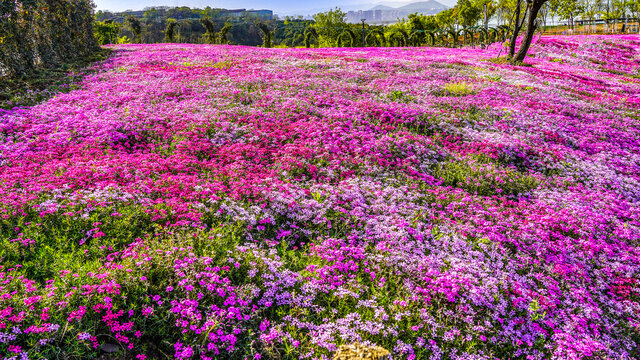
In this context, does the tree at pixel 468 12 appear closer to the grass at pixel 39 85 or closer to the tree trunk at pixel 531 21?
the tree trunk at pixel 531 21

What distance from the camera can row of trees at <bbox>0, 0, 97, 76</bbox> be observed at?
18.4 meters

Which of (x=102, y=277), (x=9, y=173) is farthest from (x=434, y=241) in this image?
(x=9, y=173)

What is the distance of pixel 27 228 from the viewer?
22.0 ft

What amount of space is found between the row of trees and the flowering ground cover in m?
5.64

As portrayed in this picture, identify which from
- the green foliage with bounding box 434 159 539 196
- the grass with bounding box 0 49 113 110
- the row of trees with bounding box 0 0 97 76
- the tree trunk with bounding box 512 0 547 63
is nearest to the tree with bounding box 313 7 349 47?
the tree trunk with bounding box 512 0 547 63

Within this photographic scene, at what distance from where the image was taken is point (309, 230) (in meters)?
8.10

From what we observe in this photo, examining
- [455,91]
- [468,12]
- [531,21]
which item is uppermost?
[468,12]

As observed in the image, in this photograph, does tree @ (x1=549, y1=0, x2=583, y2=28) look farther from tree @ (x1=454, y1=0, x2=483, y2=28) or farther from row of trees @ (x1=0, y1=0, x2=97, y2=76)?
row of trees @ (x1=0, y1=0, x2=97, y2=76)

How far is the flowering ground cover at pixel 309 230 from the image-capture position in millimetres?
5078

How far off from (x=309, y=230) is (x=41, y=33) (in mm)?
25983

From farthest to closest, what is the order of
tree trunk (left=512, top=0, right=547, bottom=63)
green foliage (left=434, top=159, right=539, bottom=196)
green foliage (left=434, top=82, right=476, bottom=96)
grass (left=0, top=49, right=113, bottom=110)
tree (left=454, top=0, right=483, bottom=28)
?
1. tree (left=454, top=0, right=483, bottom=28)
2. tree trunk (left=512, top=0, right=547, bottom=63)
3. green foliage (left=434, top=82, right=476, bottom=96)
4. grass (left=0, top=49, right=113, bottom=110)
5. green foliage (left=434, top=159, right=539, bottom=196)

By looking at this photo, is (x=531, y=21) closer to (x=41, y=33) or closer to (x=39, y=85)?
(x=39, y=85)

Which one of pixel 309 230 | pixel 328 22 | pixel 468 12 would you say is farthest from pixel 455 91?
pixel 328 22

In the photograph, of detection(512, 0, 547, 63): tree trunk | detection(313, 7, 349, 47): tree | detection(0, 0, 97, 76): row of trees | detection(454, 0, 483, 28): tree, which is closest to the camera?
detection(0, 0, 97, 76): row of trees
